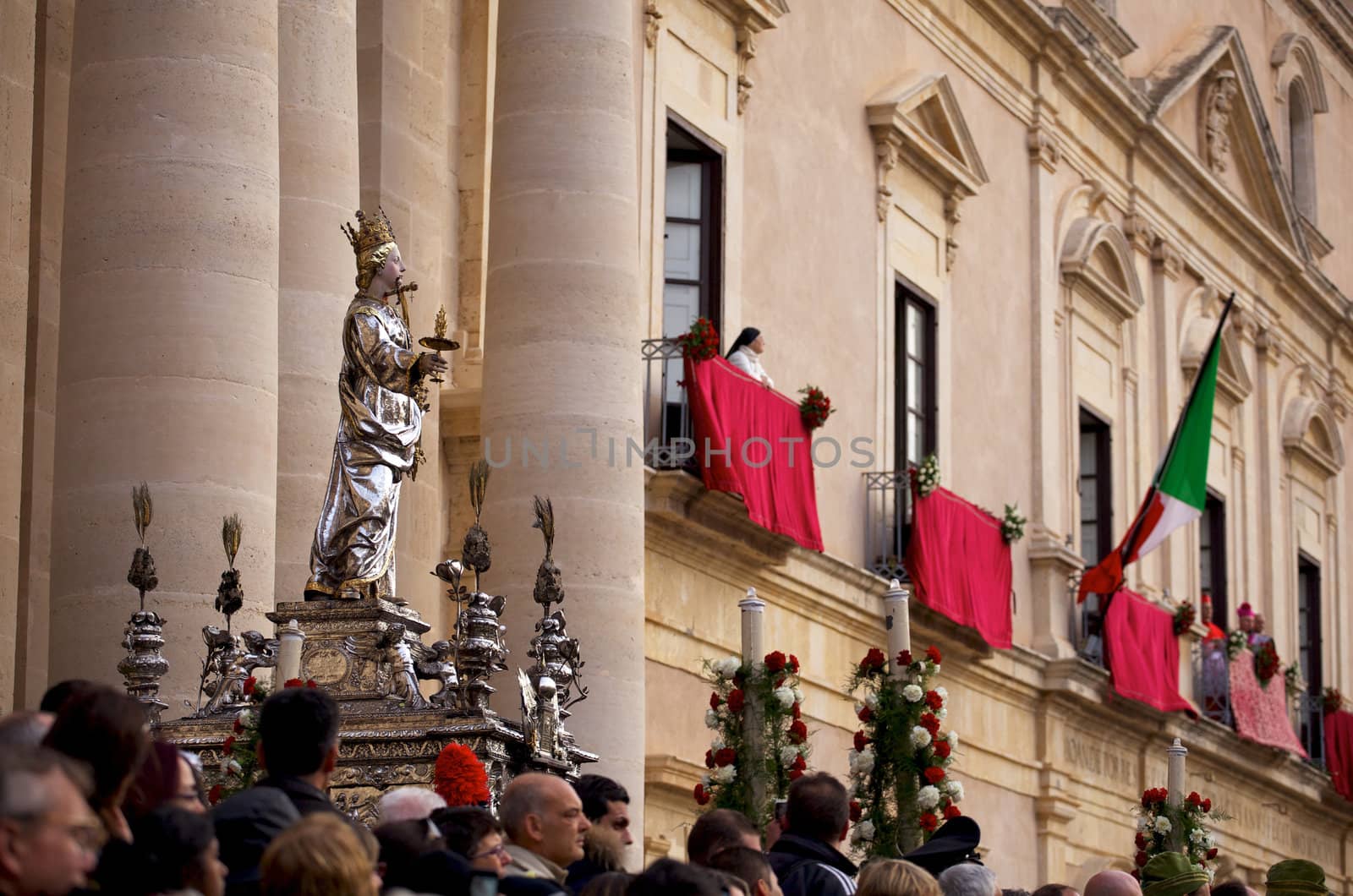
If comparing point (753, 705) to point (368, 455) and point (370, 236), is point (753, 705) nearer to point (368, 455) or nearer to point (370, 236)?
point (368, 455)

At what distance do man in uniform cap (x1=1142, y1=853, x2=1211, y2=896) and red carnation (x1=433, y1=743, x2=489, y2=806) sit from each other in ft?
8.40

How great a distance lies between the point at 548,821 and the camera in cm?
652

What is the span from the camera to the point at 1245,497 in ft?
94.5

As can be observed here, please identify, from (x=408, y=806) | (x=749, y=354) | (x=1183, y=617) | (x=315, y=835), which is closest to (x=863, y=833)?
(x=408, y=806)

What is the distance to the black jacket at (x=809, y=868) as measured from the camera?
7.37 metres

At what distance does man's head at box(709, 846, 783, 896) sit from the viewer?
21.6 feet

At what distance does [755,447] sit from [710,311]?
1292mm

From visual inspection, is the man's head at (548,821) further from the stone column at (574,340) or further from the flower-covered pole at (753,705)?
the stone column at (574,340)

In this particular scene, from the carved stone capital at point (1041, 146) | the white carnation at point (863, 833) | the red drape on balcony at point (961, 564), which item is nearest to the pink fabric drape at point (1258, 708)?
the red drape on balcony at point (961, 564)

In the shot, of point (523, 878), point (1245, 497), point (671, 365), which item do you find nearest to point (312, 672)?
point (523, 878)

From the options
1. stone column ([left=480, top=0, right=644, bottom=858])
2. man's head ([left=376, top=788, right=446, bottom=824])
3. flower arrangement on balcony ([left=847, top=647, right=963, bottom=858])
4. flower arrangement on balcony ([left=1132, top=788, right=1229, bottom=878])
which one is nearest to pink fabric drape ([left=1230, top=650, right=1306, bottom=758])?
flower arrangement on balcony ([left=1132, top=788, right=1229, bottom=878])

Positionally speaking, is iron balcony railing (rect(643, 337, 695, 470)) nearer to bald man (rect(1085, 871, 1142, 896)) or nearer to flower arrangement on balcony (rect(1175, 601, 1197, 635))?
bald man (rect(1085, 871, 1142, 896))

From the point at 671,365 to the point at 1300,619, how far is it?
51.1 feet

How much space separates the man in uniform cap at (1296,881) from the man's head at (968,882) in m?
2.74
